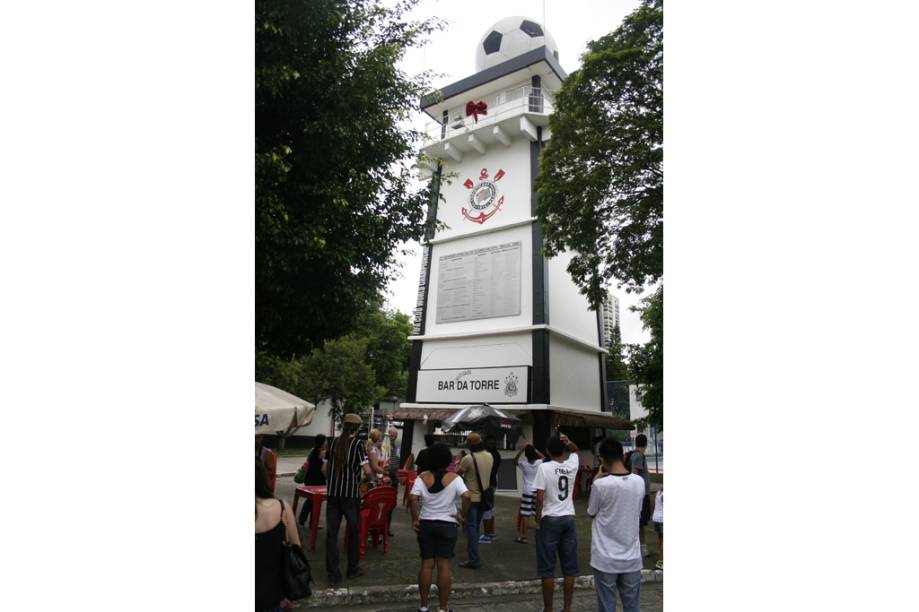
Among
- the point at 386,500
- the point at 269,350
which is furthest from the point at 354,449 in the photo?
the point at 269,350

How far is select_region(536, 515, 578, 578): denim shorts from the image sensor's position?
5461 millimetres

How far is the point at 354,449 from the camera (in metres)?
6.64

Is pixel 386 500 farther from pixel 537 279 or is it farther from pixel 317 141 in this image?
pixel 537 279

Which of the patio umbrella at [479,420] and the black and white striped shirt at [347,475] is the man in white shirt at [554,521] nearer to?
the black and white striped shirt at [347,475]

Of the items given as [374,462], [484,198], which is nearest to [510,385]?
[484,198]

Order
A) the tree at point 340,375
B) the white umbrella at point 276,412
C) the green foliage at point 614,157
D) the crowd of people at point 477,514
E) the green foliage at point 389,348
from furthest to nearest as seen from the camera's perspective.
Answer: the green foliage at point 389,348 < the tree at point 340,375 < the green foliage at point 614,157 < the white umbrella at point 276,412 < the crowd of people at point 477,514

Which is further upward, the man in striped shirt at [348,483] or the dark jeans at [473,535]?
the man in striped shirt at [348,483]

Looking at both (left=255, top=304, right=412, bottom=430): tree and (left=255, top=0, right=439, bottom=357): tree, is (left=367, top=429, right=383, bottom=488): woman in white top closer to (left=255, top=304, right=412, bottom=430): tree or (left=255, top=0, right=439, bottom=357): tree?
(left=255, top=0, right=439, bottom=357): tree

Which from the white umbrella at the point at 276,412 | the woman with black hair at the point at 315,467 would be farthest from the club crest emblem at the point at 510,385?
the white umbrella at the point at 276,412

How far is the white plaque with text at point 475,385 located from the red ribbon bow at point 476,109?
9322 mm

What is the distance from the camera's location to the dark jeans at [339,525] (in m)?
6.44

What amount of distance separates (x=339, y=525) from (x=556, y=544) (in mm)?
2453

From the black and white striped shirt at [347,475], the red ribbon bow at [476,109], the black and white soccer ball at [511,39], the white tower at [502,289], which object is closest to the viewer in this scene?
the black and white striped shirt at [347,475]

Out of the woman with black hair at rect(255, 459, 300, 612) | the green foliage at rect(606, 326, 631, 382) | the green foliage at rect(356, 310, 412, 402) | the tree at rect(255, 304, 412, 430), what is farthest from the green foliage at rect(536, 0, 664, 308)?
the green foliage at rect(356, 310, 412, 402)
